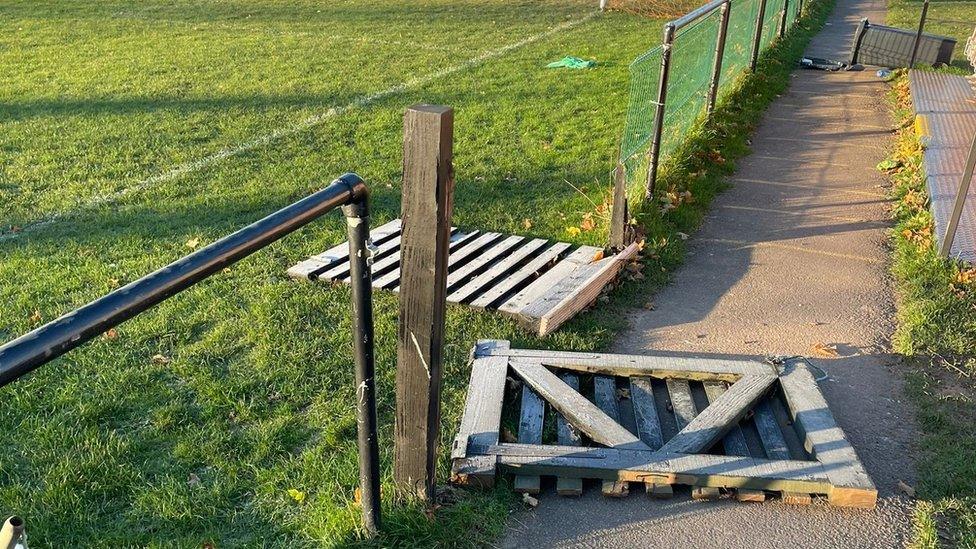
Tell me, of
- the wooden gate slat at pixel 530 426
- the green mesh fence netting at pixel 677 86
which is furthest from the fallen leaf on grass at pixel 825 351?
the green mesh fence netting at pixel 677 86

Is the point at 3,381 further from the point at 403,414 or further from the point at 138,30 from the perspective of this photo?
the point at 138,30

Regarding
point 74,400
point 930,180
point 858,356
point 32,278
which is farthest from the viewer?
point 930,180

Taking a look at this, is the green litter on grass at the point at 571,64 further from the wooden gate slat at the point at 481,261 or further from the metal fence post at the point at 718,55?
the wooden gate slat at the point at 481,261

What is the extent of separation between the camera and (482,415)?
3.64 m

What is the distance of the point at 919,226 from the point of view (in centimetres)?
606

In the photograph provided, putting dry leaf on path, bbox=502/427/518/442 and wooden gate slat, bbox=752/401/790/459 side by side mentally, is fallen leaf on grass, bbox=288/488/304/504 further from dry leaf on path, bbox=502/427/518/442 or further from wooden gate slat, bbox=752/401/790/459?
wooden gate slat, bbox=752/401/790/459

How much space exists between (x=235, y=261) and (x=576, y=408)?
2.01 meters

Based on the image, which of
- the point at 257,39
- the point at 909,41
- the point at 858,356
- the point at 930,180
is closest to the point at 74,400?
the point at 858,356

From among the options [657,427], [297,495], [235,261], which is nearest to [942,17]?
[657,427]

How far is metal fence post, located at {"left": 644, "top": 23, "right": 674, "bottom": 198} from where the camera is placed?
18.9 ft

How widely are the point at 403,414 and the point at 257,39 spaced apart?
11968 mm

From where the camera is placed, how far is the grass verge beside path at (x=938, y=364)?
3.27 metres

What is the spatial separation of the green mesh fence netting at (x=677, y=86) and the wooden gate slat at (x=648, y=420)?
2.22 metres

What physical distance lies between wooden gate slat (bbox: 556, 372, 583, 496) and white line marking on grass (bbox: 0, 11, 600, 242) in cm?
425
